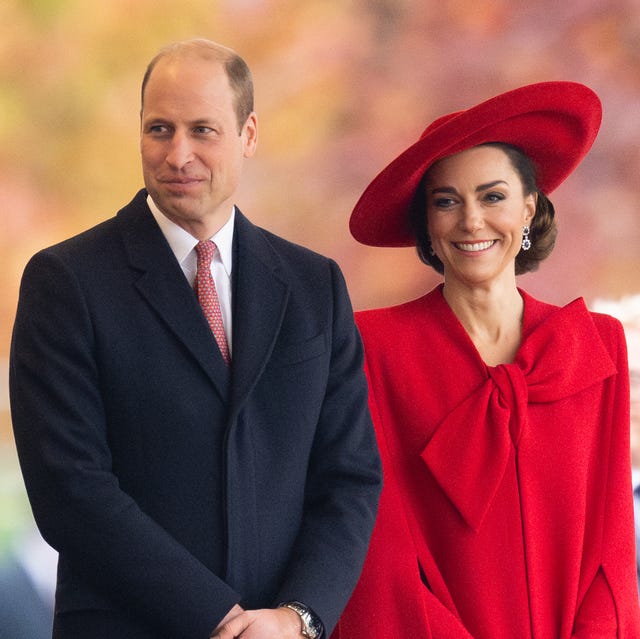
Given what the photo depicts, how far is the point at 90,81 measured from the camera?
330 centimetres

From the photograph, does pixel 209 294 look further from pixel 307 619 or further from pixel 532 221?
pixel 532 221

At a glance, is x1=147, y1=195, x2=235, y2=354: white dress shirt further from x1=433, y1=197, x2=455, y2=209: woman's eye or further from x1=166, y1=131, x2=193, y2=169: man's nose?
x1=433, y1=197, x2=455, y2=209: woman's eye

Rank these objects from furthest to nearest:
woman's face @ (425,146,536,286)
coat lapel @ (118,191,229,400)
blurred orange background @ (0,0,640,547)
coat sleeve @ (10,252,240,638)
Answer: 1. blurred orange background @ (0,0,640,547)
2. woman's face @ (425,146,536,286)
3. coat lapel @ (118,191,229,400)
4. coat sleeve @ (10,252,240,638)

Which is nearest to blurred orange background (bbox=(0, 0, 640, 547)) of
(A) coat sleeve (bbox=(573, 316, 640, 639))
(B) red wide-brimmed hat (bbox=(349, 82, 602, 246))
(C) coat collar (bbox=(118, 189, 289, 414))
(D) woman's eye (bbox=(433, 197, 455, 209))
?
(B) red wide-brimmed hat (bbox=(349, 82, 602, 246))

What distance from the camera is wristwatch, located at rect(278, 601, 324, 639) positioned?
1983mm

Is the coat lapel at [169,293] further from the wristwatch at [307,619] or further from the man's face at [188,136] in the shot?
the wristwatch at [307,619]

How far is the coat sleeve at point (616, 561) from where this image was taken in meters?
2.36

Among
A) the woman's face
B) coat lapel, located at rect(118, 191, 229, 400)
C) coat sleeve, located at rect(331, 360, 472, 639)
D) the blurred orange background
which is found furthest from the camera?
the blurred orange background

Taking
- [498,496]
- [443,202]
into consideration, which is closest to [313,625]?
[498,496]

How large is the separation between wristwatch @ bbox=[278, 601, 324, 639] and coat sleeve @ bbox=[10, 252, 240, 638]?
106 millimetres

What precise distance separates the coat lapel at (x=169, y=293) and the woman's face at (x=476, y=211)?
2.17 ft

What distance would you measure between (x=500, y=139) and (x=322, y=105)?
1.05 metres

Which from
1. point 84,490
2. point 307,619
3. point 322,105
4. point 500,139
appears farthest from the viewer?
point 322,105

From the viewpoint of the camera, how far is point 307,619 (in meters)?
1.99
